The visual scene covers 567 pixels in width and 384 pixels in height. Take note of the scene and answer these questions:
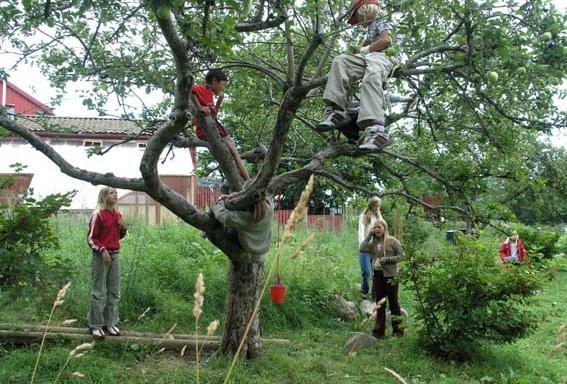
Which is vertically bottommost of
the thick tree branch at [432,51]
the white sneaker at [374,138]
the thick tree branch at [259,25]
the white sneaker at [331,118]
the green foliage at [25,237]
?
the green foliage at [25,237]

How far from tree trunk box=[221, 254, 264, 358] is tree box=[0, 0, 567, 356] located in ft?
0.04

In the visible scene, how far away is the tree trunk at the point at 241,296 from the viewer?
18.9 ft

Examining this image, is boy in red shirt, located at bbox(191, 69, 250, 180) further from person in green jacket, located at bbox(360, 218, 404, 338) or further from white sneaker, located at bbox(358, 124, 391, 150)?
person in green jacket, located at bbox(360, 218, 404, 338)

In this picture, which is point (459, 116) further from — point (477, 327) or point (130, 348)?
point (130, 348)

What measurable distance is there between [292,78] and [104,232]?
2.57 m

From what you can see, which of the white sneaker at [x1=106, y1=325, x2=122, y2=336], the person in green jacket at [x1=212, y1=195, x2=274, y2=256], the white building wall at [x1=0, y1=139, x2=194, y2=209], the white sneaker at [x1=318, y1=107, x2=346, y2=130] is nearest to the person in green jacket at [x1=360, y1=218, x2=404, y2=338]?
the person in green jacket at [x1=212, y1=195, x2=274, y2=256]

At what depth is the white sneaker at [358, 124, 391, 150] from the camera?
4242 millimetres

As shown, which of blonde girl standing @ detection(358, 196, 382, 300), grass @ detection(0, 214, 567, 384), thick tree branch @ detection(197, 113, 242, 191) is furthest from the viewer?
blonde girl standing @ detection(358, 196, 382, 300)

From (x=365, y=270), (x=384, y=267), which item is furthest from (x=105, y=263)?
(x=365, y=270)

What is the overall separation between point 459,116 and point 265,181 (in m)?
2.58

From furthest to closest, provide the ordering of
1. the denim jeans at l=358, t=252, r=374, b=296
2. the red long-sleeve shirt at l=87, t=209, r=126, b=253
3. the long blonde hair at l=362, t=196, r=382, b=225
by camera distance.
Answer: the denim jeans at l=358, t=252, r=374, b=296
the long blonde hair at l=362, t=196, r=382, b=225
the red long-sleeve shirt at l=87, t=209, r=126, b=253

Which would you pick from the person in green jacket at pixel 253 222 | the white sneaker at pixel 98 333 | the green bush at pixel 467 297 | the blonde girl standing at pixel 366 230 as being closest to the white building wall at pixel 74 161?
the blonde girl standing at pixel 366 230

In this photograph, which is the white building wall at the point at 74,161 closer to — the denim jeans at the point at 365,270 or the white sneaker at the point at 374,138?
the denim jeans at the point at 365,270

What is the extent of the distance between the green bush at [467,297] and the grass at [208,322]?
9.2 inches
